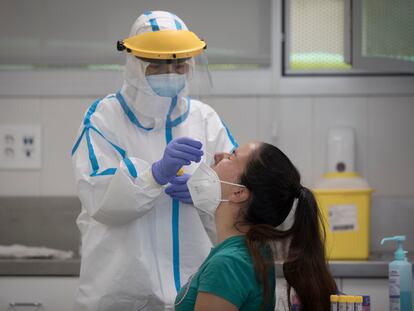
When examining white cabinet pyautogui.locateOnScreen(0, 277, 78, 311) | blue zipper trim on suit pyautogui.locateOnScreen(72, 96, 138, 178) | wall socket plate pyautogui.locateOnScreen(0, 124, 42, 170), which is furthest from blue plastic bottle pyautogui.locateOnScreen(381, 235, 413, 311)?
wall socket plate pyautogui.locateOnScreen(0, 124, 42, 170)

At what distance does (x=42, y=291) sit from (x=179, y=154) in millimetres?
1186

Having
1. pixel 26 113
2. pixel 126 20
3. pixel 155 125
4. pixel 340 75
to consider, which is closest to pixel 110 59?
pixel 126 20

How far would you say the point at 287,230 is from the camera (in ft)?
6.02

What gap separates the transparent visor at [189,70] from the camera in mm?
2281

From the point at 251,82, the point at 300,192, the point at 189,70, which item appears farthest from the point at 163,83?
the point at 251,82

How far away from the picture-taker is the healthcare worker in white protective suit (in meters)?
2.15

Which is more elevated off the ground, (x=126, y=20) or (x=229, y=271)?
(x=126, y=20)

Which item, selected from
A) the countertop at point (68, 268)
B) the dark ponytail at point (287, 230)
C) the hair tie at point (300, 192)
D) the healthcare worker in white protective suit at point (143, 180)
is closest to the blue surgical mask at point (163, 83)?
the healthcare worker in white protective suit at point (143, 180)

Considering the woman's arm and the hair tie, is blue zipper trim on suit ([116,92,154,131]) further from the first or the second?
the woman's arm

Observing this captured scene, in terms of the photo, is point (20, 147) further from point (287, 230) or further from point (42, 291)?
point (287, 230)

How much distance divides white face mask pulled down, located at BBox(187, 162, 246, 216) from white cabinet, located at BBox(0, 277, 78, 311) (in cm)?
117

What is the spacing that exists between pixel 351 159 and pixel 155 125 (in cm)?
126

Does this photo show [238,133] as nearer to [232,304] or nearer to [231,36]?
[231,36]

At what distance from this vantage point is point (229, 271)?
Result: 5.62ft
